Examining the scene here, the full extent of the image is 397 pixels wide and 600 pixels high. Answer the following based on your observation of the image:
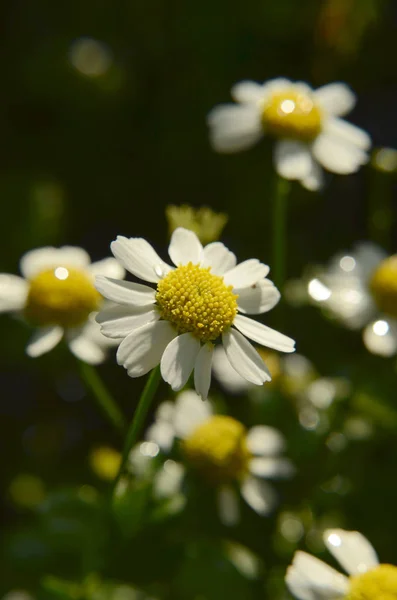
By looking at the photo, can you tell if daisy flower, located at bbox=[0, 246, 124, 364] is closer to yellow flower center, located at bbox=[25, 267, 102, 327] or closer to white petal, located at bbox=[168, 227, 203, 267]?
yellow flower center, located at bbox=[25, 267, 102, 327]

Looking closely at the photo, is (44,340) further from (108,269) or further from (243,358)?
(243,358)

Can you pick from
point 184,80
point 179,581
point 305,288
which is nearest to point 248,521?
point 179,581

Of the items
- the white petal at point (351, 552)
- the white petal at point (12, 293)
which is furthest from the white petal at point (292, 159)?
the white petal at point (351, 552)

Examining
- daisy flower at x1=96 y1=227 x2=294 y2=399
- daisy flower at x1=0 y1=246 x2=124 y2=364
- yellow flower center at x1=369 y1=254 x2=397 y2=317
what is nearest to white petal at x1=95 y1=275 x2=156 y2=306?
daisy flower at x1=96 y1=227 x2=294 y2=399

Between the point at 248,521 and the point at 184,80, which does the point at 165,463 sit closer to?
the point at 248,521

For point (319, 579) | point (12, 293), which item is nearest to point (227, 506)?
point (319, 579)

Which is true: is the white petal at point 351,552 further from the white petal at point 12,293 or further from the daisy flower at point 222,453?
the white petal at point 12,293
